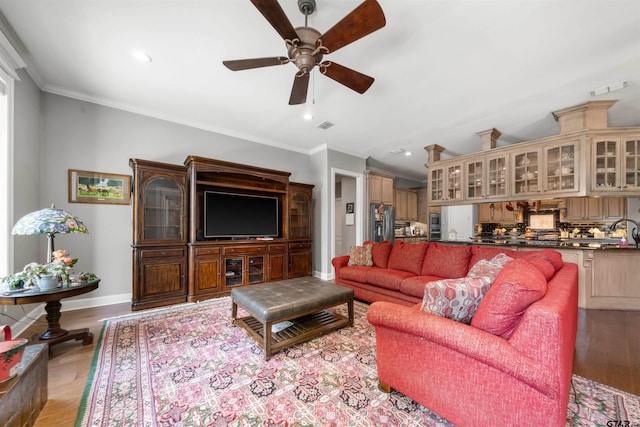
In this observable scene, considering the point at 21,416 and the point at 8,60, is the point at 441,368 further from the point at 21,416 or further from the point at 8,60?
the point at 8,60

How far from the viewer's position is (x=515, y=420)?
1.08m

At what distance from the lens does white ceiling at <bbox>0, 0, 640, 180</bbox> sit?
74.9 inches

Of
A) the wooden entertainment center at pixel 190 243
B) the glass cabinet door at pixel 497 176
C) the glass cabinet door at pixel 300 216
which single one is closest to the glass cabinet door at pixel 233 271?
the wooden entertainment center at pixel 190 243

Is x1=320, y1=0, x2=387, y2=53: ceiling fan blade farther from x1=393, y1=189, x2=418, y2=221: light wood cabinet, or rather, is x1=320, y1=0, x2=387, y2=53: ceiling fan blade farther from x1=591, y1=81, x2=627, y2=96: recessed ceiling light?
x1=393, y1=189, x2=418, y2=221: light wood cabinet

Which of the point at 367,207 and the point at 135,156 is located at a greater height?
the point at 135,156

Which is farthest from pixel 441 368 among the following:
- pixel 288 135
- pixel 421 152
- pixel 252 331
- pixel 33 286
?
pixel 421 152

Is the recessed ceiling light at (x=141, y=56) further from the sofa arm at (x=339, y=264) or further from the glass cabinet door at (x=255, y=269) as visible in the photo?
the sofa arm at (x=339, y=264)

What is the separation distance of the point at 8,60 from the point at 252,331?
336cm

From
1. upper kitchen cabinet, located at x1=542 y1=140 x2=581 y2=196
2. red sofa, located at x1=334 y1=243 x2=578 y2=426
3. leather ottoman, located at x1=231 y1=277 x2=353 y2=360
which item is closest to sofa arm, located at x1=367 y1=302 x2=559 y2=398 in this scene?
red sofa, located at x1=334 y1=243 x2=578 y2=426

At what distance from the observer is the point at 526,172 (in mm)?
3914

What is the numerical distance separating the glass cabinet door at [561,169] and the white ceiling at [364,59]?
21.6 inches

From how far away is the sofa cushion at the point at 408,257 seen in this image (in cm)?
327

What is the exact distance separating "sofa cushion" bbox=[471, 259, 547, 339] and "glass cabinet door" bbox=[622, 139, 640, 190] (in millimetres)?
3743

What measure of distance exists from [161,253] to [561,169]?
19.0 ft
